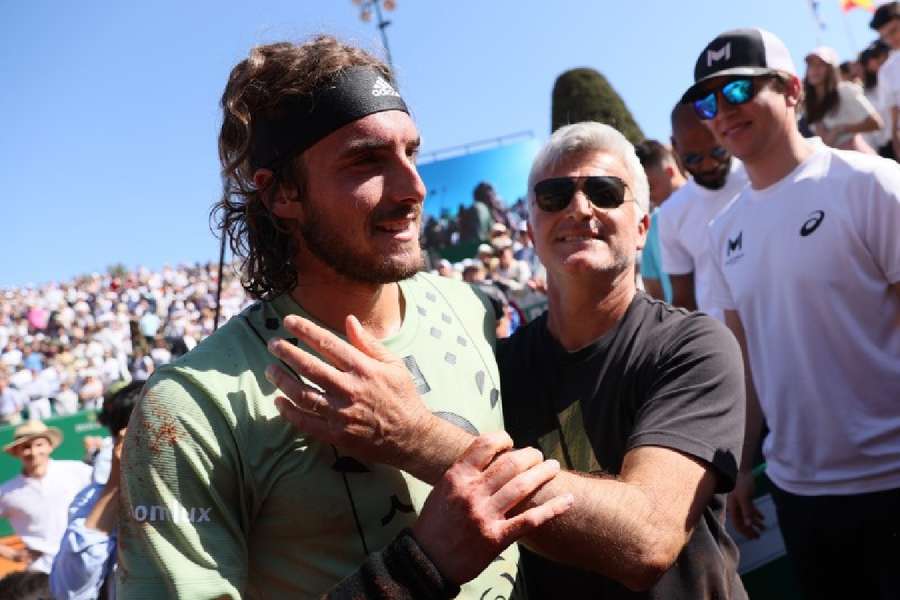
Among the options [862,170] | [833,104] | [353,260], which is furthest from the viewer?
[833,104]

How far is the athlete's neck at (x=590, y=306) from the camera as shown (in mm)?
2275

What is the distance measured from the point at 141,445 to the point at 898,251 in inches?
94.7

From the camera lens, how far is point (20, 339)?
27328mm

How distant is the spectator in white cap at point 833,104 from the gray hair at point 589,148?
4.08 metres

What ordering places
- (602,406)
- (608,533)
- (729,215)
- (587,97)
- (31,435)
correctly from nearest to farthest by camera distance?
(608,533)
(602,406)
(729,215)
(31,435)
(587,97)

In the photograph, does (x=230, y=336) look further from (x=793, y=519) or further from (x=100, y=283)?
(x=100, y=283)

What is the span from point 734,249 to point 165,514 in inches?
94.8

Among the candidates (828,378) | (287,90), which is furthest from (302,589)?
(828,378)

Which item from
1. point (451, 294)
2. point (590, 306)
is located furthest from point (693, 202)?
point (451, 294)

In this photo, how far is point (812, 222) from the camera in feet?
9.07

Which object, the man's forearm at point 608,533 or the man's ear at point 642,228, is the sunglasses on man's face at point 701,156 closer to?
the man's ear at point 642,228

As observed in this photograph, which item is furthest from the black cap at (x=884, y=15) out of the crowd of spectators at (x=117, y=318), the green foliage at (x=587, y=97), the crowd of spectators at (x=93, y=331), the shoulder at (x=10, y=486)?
the green foliage at (x=587, y=97)

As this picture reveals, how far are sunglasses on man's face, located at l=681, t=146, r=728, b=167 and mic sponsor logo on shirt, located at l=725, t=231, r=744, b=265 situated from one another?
4.39 feet

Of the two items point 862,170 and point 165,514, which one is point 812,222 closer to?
point 862,170
